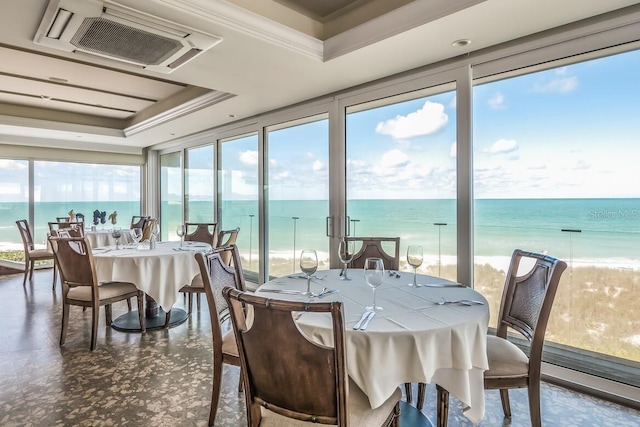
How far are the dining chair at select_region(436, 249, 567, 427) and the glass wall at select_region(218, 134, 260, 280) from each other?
3.63 meters

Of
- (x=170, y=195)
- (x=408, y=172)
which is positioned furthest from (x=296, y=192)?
(x=170, y=195)

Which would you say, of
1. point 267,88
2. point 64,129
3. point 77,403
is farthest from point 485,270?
point 64,129

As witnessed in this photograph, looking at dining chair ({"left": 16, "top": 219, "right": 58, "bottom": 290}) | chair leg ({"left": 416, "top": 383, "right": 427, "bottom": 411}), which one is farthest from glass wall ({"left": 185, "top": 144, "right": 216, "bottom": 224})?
chair leg ({"left": 416, "top": 383, "right": 427, "bottom": 411})

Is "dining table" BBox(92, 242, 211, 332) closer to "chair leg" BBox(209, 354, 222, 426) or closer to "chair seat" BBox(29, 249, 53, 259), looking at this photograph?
"chair leg" BBox(209, 354, 222, 426)

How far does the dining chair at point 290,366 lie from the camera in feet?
3.74

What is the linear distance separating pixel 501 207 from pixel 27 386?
366 cm

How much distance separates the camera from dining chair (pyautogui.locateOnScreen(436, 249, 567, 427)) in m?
1.71

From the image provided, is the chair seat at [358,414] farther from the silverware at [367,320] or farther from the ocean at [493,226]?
the ocean at [493,226]

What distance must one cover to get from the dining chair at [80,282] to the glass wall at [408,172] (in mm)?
2405

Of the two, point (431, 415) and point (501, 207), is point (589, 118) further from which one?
point (431, 415)

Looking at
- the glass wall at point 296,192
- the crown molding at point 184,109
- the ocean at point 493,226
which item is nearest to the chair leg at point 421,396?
the ocean at point 493,226

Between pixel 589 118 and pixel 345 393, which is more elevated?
pixel 589 118

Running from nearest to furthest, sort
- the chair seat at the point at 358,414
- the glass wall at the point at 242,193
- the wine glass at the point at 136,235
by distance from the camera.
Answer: the chair seat at the point at 358,414
the wine glass at the point at 136,235
the glass wall at the point at 242,193

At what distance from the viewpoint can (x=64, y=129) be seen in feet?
19.3
